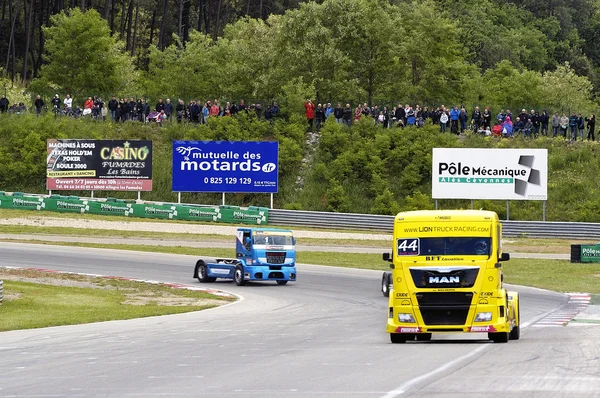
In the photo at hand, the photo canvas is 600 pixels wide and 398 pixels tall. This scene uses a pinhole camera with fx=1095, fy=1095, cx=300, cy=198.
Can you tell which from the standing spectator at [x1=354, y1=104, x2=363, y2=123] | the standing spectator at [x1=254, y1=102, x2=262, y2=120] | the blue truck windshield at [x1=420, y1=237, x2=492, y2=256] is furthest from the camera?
the standing spectator at [x1=254, y1=102, x2=262, y2=120]

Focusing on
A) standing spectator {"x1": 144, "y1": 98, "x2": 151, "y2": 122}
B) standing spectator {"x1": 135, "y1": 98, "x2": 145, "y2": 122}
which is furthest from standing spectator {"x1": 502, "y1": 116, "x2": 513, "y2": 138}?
standing spectator {"x1": 135, "y1": 98, "x2": 145, "y2": 122}

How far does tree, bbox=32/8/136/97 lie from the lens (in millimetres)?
84625

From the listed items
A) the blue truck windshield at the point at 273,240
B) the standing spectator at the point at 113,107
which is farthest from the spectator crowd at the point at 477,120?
the blue truck windshield at the point at 273,240

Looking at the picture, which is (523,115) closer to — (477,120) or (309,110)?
(477,120)

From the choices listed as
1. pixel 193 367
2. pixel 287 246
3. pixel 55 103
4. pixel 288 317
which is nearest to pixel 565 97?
pixel 55 103

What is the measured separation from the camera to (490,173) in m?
65.1

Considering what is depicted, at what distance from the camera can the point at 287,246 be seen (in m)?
39.8

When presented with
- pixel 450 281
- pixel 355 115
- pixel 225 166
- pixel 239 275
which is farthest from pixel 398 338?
pixel 355 115

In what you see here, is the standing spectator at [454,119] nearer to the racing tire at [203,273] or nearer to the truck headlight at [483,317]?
the racing tire at [203,273]

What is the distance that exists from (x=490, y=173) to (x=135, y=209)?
2119 centimetres

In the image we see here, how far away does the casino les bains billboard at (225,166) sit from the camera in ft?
Answer: 219

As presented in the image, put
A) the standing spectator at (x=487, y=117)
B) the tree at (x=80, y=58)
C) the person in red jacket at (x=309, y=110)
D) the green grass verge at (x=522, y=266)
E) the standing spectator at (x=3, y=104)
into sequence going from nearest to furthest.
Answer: the green grass verge at (x=522, y=266), the standing spectator at (x=487, y=117), the person in red jacket at (x=309, y=110), the standing spectator at (x=3, y=104), the tree at (x=80, y=58)

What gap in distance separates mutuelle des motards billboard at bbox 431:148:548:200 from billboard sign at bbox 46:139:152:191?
18.0 meters

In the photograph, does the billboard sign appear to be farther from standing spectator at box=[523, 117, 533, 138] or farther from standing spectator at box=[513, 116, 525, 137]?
standing spectator at box=[523, 117, 533, 138]
